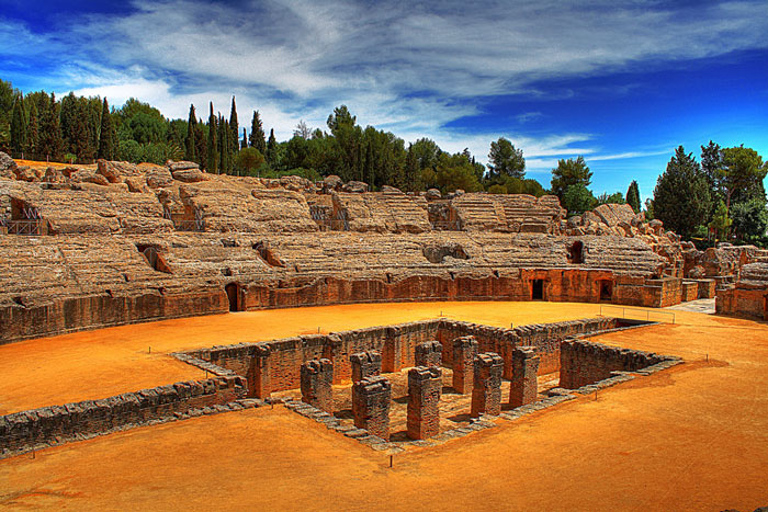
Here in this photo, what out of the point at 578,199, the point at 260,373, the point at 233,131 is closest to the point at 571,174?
the point at 578,199

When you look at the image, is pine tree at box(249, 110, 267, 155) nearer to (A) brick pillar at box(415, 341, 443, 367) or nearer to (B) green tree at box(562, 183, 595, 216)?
(B) green tree at box(562, 183, 595, 216)

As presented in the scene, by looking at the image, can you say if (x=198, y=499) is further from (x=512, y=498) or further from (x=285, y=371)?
(x=285, y=371)

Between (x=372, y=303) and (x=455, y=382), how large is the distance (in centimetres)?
908

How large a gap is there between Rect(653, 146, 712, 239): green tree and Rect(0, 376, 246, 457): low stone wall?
4953cm

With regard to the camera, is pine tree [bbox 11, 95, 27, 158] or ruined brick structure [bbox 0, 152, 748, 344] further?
pine tree [bbox 11, 95, 27, 158]

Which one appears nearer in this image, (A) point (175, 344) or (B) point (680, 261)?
(A) point (175, 344)

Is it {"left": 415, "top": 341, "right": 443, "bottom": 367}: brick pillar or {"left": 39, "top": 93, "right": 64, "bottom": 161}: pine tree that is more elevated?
{"left": 39, "top": 93, "right": 64, "bottom": 161}: pine tree

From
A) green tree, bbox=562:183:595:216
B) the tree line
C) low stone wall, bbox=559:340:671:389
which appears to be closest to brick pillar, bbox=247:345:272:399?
low stone wall, bbox=559:340:671:389

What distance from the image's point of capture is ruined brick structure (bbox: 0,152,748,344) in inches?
724

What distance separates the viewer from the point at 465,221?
108ft

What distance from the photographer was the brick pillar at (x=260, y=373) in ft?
45.2

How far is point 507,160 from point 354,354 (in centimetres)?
5025

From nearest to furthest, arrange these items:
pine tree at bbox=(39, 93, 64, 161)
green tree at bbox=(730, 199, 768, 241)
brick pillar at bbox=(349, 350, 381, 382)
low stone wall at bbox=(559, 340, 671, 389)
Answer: brick pillar at bbox=(349, 350, 381, 382) → low stone wall at bbox=(559, 340, 671, 389) → pine tree at bbox=(39, 93, 64, 161) → green tree at bbox=(730, 199, 768, 241)

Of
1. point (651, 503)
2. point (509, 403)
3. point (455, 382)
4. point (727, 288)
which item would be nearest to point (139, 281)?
point (455, 382)
